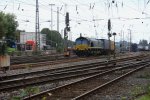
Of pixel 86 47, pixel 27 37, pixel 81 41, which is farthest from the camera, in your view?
pixel 27 37

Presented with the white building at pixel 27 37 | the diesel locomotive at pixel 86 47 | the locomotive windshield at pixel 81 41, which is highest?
the white building at pixel 27 37

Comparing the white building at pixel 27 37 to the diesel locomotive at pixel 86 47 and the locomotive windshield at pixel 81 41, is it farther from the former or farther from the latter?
the diesel locomotive at pixel 86 47

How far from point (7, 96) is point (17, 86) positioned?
1898mm

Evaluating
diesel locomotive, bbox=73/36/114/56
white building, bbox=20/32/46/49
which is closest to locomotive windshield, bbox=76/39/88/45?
diesel locomotive, bbox=73/36/114/56

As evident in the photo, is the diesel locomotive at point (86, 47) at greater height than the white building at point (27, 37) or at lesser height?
lesser

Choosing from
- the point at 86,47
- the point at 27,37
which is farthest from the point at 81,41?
the point at 27,37

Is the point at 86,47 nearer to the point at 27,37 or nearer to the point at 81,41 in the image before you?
the point at 81,41

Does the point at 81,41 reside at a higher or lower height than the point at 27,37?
lower

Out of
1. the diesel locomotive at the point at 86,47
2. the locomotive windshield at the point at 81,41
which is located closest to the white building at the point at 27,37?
the locomotive windshield at the point at 81,41

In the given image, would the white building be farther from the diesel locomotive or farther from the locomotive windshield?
the diesel locomotive

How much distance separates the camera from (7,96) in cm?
1300

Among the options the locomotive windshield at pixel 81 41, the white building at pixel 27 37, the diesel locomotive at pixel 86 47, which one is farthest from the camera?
the white building at pixel 27 37

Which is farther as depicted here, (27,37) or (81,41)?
(27,37)

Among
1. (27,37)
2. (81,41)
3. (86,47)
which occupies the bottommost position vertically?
(86,47)
